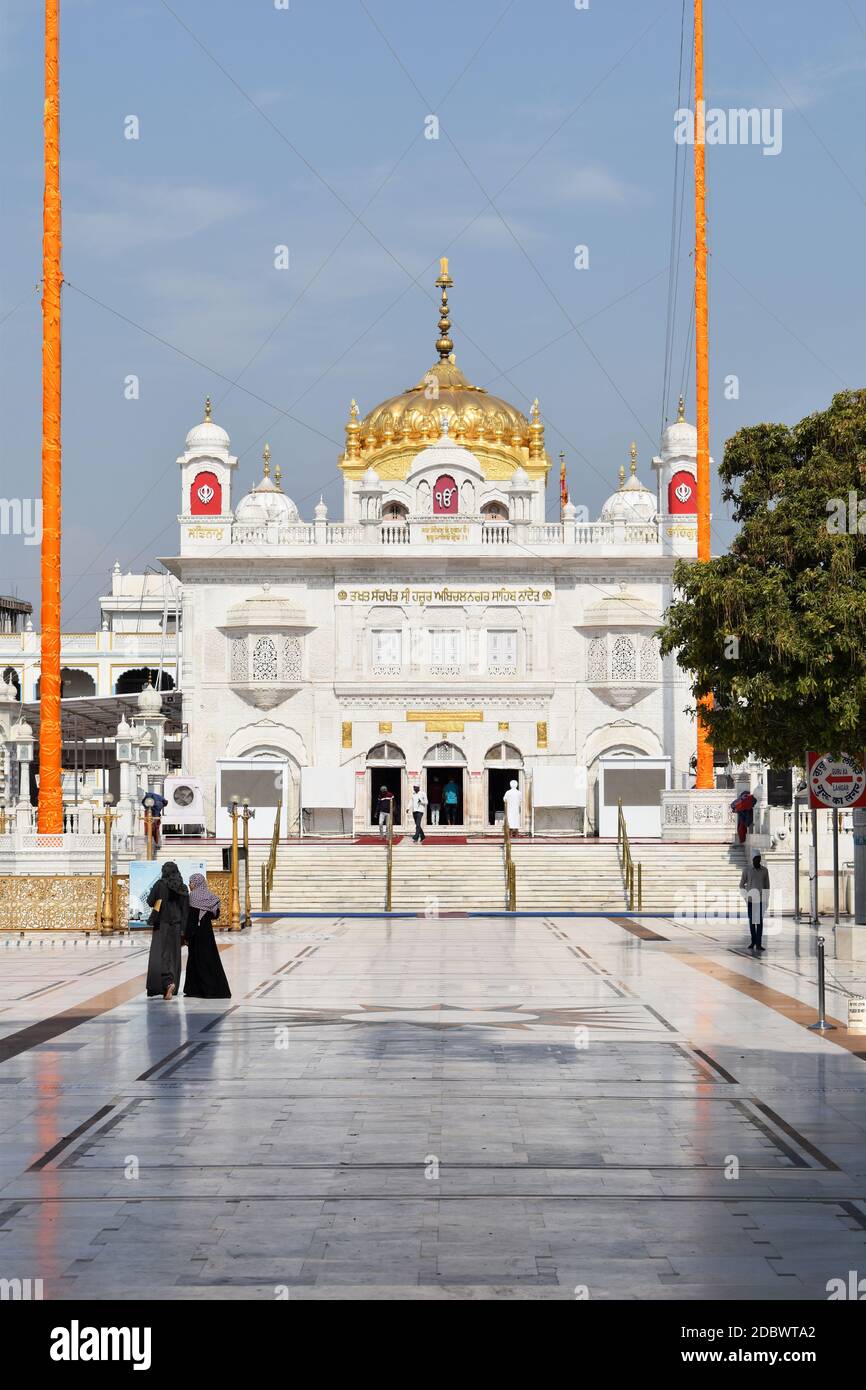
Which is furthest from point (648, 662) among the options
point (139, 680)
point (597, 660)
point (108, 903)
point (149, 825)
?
point (139, 680)

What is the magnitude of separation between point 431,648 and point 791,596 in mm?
28107

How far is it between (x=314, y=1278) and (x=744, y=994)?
36.7 feet

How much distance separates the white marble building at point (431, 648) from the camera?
162 feet

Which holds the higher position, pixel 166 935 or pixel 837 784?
pixel 837 784

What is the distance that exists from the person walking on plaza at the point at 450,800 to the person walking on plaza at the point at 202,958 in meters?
32.4

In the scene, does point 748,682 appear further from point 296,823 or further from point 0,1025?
point 296,823

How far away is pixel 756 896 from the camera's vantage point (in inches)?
891

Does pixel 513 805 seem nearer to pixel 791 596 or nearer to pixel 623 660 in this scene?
pixel 623 660

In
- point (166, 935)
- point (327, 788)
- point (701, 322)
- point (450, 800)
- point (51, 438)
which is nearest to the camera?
point (166, 935)

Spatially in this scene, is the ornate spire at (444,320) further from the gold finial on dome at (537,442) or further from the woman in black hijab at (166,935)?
the woman in black hijab at (166,935)

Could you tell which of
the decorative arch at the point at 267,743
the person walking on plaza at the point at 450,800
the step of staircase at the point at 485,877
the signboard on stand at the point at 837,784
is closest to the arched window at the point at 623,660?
the person walking on plaza at the point at 450,800

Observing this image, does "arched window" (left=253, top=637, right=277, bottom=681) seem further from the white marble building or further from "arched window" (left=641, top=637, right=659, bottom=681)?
"arched window" (left=641, top=637, right=659, bottom=681)

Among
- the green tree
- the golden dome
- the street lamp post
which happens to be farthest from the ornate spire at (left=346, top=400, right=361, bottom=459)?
the green tree

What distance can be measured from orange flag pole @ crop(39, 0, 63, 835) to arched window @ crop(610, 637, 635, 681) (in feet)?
77.9
